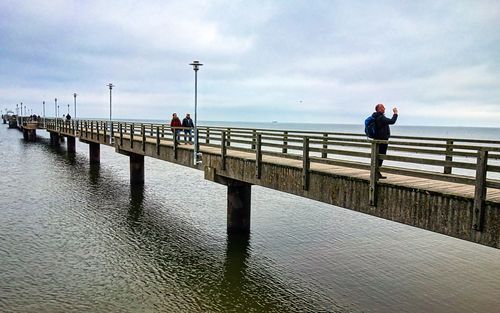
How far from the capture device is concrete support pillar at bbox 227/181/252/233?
1723 cm

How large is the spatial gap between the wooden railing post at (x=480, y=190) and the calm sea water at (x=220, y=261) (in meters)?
4.42

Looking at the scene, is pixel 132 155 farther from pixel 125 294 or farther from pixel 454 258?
pixel 454 258

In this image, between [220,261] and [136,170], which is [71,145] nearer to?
[136,170]

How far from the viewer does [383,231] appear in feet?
61.8

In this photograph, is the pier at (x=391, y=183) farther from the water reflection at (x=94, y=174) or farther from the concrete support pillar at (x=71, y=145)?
the concrete support pillar at (x=71, y=145)

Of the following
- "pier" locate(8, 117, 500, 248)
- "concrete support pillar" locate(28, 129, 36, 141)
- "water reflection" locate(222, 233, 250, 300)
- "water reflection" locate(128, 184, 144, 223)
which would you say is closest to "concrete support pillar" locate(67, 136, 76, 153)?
"concrete support pillar" locate(28, 129, 36, 141)

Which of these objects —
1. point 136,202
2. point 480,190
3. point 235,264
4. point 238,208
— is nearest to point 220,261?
point 235,264

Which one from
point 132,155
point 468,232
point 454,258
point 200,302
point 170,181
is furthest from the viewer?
point 170,181

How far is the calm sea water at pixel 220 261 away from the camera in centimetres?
1127

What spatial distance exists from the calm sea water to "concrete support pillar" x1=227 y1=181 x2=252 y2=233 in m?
0.66

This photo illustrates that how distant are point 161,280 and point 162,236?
4.70 metres


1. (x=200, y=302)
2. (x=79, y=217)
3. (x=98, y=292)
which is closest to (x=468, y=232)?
(x=200, y=302)

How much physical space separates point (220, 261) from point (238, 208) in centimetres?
340

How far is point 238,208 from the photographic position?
57.0 feet
